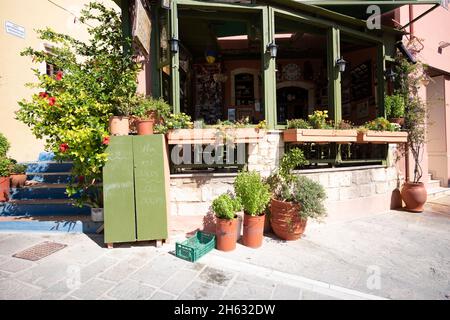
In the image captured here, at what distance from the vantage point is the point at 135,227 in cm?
418

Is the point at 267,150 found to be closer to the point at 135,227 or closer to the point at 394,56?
the point at 135,227

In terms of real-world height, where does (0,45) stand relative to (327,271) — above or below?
above

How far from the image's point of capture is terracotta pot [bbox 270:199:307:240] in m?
4.57

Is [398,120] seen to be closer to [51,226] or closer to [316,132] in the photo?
[316,132]

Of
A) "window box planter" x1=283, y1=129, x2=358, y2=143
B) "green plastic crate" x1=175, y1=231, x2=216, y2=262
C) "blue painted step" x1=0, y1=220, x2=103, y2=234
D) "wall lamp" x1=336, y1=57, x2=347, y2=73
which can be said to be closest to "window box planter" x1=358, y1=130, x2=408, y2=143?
"window box planter" x1=283, y1=129, x2=358, y2=143

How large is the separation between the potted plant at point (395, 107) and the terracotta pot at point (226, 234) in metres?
5.22

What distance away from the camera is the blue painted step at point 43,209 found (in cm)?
522

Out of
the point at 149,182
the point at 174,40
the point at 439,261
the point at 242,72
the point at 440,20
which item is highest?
the point at 440,20

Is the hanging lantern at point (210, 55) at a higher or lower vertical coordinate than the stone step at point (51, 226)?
higher

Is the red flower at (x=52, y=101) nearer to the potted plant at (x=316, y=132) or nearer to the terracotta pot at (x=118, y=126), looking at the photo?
the terracotta pot at (x=118, y=126)

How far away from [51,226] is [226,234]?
321 cm

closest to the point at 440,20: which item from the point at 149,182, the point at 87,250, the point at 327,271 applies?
the point at 327,271

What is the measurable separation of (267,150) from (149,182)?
234 centimetres

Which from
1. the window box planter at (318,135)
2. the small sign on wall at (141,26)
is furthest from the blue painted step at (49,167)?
the window box planter at (318,135)
